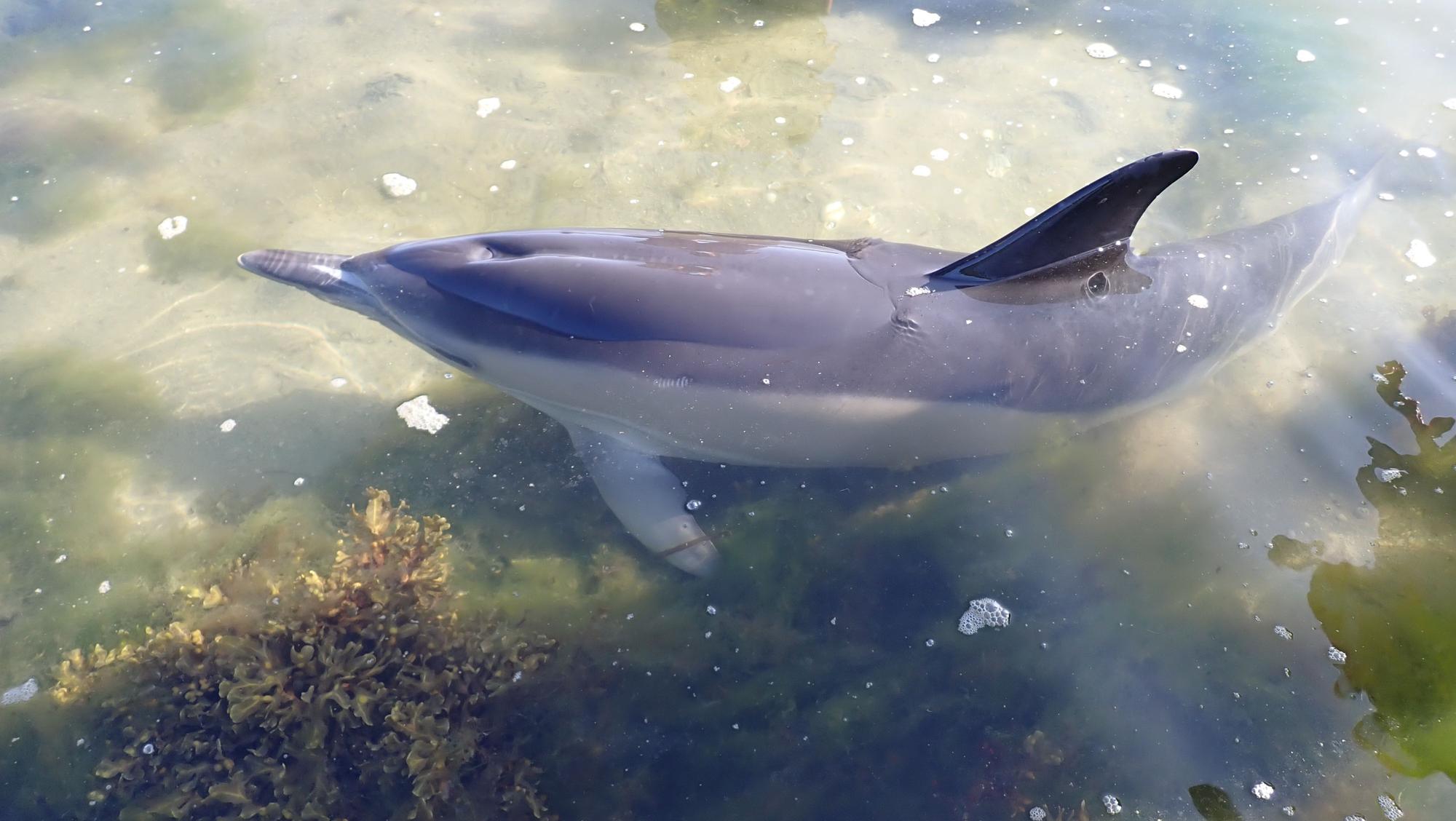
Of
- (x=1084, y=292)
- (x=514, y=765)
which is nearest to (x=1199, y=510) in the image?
(x=1084, y=292)

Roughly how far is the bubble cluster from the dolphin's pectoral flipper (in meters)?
1.34

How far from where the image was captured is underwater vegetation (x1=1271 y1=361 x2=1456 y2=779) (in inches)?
147

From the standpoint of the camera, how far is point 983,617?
170 inches

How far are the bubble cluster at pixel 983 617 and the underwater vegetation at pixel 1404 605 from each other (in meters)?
1.46

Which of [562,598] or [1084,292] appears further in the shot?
[562,598]

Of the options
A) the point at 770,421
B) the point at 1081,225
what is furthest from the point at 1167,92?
the point at 770,421

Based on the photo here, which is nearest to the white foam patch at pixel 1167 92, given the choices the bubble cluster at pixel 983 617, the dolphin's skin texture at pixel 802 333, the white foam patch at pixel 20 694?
the dolphin's skin texture at pixel 802 333

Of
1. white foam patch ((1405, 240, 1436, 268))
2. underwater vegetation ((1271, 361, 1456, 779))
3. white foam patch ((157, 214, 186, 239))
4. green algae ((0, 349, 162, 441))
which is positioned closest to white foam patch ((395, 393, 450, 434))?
green algae ((0, 349, 162, 441))

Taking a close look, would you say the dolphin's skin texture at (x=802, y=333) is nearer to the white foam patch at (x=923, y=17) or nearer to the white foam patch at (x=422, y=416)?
the white foam patch at (x=422, y=416)

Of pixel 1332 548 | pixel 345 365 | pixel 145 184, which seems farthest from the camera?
pixel 145 184

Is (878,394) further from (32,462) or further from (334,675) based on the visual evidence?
(32,462)

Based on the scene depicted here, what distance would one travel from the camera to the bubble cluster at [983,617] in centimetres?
429

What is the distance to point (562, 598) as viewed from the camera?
4566 mm

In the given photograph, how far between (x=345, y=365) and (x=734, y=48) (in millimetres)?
4165
